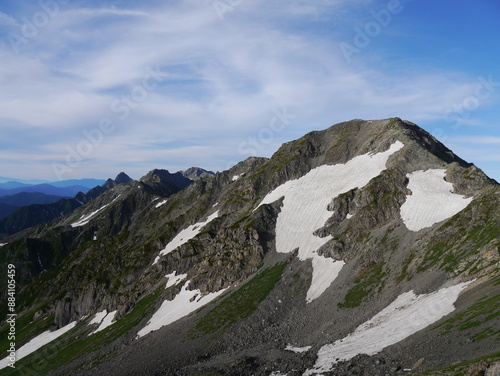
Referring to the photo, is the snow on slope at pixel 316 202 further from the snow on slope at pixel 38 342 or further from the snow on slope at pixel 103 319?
the snow on slope at pixel 38 342

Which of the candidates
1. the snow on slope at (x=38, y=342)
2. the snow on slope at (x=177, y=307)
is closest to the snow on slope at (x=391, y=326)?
the snow on slope at (x=177, y=307)

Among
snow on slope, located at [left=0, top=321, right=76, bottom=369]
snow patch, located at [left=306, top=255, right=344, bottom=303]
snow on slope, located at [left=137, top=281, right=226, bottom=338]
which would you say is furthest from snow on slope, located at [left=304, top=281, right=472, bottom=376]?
snow on slope, located at [left=0, top=321, right=76, bottom=369]

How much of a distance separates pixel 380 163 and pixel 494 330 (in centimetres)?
9459

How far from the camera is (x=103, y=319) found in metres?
139

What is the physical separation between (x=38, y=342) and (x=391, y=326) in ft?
468

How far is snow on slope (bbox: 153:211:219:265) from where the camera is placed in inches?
6545

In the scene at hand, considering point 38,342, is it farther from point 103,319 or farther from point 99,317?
point 103,319

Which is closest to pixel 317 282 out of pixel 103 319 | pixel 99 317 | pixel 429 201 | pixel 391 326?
pixel 391 326

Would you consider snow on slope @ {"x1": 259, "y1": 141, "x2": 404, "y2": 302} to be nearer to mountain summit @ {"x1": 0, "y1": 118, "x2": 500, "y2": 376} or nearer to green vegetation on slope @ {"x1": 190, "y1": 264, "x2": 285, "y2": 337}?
mountain summit @ {"x1": 0, "y1": 118, "x2": 500, "y2": 376}

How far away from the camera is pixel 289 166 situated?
166 meters

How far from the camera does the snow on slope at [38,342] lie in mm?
137875

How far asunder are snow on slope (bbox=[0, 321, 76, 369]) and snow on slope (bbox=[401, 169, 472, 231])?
452 feet

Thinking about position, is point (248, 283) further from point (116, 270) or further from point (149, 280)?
point (116, 270)

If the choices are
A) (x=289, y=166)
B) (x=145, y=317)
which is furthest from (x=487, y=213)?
(x=145, y=317)
